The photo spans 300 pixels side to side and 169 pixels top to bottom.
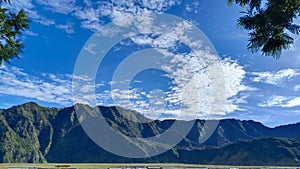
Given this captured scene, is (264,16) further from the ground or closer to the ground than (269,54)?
further from the ground

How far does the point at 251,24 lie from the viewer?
5.91m

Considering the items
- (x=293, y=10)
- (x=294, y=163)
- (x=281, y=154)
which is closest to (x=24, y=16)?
(x=293, y=10)

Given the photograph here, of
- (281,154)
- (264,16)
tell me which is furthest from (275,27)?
(281,154)

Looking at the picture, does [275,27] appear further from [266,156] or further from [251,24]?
[266,156]

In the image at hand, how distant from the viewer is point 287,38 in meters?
5.84

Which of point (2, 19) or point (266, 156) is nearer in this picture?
point (2, 19)

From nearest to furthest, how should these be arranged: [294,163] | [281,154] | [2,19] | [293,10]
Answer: [293,10] → [2,19] → [294,163] → [281,154]

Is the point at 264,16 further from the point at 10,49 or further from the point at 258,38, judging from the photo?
the point at 10,49

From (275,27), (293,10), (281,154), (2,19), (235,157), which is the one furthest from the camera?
(235,157)

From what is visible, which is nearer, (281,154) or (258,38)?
(258,38)

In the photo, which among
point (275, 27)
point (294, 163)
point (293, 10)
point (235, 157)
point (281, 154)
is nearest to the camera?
point (293, 10)

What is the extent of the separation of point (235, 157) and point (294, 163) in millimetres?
38700

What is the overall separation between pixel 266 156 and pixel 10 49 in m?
197

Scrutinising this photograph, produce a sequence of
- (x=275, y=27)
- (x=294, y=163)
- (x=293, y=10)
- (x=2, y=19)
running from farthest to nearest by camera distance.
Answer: (x=294, y=163) < (x=2, y=19) < (x=275, y=27) < (x=293, y=10)
